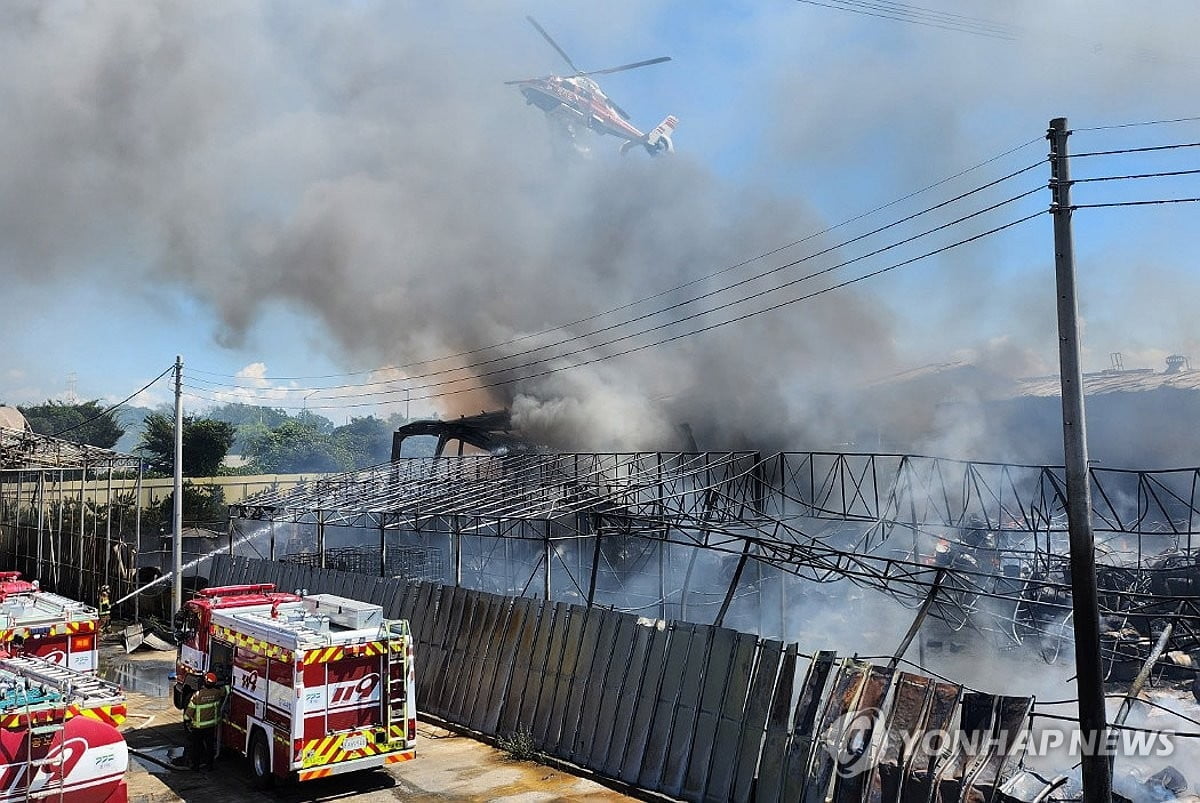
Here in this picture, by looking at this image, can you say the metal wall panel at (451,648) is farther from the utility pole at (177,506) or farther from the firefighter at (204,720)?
the utility pole at (177,506)

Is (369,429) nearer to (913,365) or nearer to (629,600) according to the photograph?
(913,365)

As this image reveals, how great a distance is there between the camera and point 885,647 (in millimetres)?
19469

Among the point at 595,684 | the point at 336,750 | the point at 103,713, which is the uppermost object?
the point at 103,713

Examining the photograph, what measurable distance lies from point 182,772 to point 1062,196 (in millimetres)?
11469

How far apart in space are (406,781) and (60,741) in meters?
4.66

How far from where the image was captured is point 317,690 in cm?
958

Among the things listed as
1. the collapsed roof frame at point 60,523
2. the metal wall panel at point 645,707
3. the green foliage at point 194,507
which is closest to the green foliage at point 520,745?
the metal wall panel at point 645,707

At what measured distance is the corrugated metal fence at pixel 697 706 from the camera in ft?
25.1

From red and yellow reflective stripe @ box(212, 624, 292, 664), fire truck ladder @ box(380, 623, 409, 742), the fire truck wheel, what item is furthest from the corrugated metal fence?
red and yellow reflective stripe @ box(212, 624, 292, 664)

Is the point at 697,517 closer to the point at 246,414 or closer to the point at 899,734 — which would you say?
the point at 899,734

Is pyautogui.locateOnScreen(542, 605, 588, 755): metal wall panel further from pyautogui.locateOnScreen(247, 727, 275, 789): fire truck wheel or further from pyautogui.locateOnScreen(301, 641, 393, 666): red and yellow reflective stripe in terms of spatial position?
pyautogui.locateOnScreen(247, 727, 275, 789): fire truck wheel

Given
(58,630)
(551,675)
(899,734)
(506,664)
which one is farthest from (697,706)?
(58,630)

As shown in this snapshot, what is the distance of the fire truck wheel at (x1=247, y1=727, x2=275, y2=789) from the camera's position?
10086 mm

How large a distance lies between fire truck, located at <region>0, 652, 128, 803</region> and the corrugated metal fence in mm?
5420
